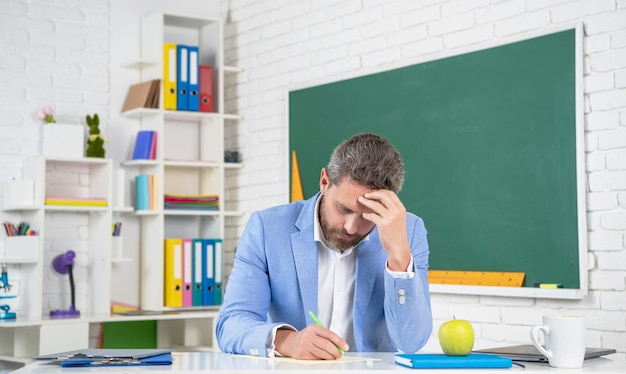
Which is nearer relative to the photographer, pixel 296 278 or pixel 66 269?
pixel 296 278

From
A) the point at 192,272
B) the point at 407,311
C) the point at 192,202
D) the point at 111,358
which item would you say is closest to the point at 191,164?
the point at 192,202

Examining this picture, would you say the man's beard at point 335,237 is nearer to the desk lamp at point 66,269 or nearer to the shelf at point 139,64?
the desk lamp at point 66,269

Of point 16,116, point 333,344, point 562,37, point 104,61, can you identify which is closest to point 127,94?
point 104,61

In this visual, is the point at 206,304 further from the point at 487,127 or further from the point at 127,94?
the point at 487,127

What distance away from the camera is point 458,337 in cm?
214

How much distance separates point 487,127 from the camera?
155 inches

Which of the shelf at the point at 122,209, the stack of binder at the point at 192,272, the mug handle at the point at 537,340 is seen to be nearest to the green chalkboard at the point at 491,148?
the stack of binder at the point at 192,272

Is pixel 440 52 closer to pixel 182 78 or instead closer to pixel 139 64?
pixel 182 78

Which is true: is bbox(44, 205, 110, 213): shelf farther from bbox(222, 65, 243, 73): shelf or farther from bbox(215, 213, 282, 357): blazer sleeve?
bbox(215, 213, 282, 357): blazer sleeve

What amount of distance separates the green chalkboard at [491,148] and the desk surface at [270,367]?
1423mm

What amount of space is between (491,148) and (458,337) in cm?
191

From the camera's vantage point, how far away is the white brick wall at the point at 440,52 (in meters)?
3.44

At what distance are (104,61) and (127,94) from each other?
233 millimetres

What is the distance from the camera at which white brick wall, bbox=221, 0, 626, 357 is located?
344 cm
